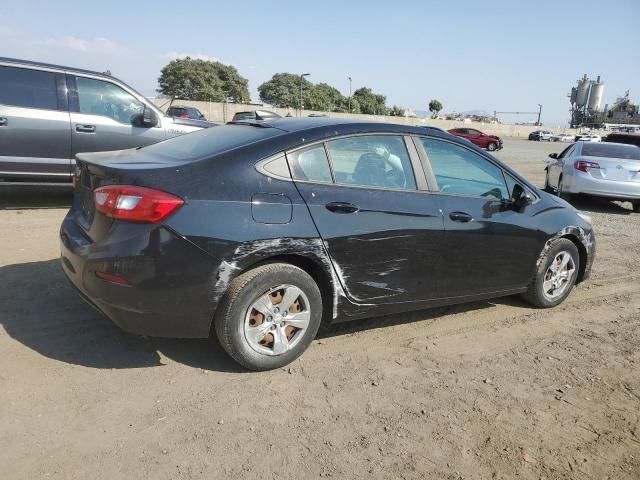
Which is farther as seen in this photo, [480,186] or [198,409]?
[480,186]

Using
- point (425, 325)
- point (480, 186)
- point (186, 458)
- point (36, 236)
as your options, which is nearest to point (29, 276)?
point (36, 236)

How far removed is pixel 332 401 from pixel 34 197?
700 cm

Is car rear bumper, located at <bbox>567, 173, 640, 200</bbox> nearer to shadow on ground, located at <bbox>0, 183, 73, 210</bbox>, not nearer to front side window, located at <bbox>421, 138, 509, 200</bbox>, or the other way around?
front side window, located at <bbox>421, 138, 509, 200</bbox>

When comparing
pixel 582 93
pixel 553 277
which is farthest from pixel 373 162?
pixel 582 93


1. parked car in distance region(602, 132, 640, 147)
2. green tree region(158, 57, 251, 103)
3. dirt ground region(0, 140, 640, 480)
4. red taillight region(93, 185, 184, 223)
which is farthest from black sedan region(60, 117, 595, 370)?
green tree region(158, 57, 251, 103)

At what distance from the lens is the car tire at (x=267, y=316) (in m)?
3.05

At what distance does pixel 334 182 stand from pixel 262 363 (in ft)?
4.10

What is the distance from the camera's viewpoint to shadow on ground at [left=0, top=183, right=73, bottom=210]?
24.6ft

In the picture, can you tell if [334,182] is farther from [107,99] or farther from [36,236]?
[107,99]

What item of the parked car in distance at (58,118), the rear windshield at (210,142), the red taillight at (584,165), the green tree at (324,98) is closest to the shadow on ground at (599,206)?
the red taillight at (584,165)

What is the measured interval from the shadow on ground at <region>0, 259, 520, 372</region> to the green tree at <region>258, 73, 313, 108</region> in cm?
9813

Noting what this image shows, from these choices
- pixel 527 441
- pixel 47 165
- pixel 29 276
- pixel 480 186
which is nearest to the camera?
pixel 527 441

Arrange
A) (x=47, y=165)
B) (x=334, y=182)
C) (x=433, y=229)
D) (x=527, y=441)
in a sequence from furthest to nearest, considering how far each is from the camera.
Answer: (x=47, y=165)
(x=433, y=229)
(x=334, y=182)
(x=527, y=441)

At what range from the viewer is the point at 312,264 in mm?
3320
